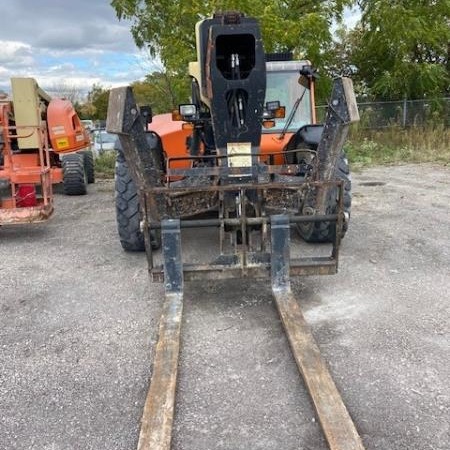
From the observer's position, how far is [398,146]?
14953 millimetres

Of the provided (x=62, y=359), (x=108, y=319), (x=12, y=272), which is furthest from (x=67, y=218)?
(x=62, y=359)

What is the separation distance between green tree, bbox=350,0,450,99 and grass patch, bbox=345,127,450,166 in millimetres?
1639

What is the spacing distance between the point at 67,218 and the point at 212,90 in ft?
13.6

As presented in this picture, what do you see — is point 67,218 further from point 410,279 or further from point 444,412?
point 444,412

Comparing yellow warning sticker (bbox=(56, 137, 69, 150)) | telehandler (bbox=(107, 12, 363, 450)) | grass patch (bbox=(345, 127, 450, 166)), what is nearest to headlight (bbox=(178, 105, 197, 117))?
telehandler (bbox=(107, 12, 363, 450))

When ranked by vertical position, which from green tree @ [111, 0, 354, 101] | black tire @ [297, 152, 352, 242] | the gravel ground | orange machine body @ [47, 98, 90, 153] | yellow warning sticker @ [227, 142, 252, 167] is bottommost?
the gravel ground

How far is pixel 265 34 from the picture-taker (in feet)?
38.3

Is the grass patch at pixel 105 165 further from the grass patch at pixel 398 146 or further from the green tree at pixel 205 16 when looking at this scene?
the grass patch at pixel 398 146

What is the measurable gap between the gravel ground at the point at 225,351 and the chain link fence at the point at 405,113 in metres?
11.9

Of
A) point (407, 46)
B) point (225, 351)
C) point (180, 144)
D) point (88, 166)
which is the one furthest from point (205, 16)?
point (225, 351)

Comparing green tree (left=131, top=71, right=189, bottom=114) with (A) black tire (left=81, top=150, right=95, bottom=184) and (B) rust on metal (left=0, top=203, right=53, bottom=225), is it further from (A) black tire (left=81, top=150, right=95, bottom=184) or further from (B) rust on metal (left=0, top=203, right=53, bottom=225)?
(B) rust on metal (left=0, top=203, right=53, bottom=225)

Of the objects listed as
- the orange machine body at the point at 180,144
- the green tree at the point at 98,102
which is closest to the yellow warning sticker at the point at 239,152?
the orange machine body at the point at 180,144

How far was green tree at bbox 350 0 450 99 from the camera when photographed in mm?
15992

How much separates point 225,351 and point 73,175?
6537 mm
